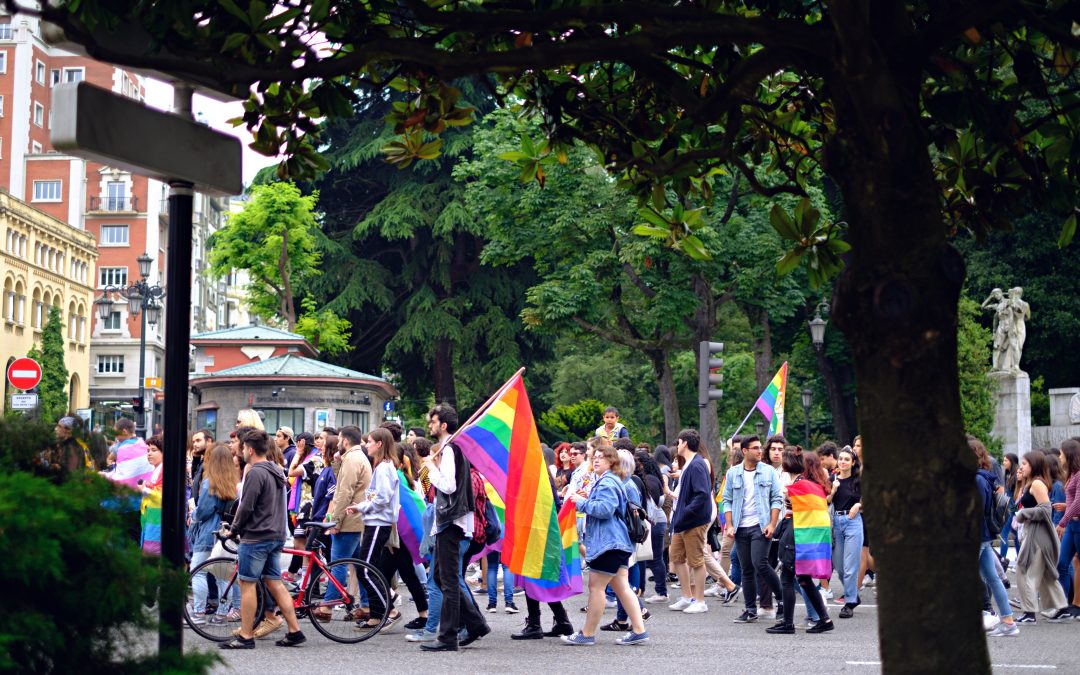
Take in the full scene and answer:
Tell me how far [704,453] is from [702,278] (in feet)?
70.3

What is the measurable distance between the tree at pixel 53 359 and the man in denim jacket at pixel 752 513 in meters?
68.2

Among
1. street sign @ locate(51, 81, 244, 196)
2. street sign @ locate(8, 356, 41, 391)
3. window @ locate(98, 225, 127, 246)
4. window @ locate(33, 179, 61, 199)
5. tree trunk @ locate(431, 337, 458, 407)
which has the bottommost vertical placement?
street sign @ locate(51, 81, 244, 196)

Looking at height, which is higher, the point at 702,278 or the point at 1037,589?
the point at 702,278

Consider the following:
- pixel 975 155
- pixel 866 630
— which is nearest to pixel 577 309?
pixel 866 630

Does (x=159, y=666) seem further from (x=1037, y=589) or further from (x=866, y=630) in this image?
(x=1037, y=589)

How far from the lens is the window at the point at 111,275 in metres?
101

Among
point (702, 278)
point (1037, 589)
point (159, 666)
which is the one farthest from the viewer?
point (702, 278)

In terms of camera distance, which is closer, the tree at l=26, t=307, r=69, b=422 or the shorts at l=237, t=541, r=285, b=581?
the shorts at l=237, t=541, r=285, b=581

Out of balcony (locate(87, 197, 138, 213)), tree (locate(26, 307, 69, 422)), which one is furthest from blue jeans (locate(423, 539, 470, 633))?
balcony (locate(87, 197, 138, 213))

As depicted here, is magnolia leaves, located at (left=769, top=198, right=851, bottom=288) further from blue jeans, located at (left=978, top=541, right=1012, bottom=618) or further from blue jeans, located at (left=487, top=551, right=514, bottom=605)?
blue jeans, located at (left=487, top=551, right=514, bottom=605)

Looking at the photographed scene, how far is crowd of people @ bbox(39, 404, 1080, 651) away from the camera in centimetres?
1248

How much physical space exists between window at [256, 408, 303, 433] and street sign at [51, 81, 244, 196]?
30.8 metres

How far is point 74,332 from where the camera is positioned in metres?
91.3

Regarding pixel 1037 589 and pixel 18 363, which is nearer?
pixel 1037 589
